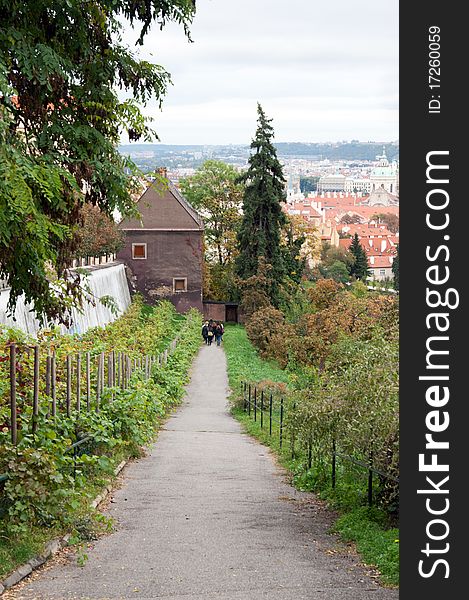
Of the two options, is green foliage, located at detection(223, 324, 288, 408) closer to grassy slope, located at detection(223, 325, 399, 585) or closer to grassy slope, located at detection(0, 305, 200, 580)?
grassy slope, located at detection(223, 325, 399, 585)

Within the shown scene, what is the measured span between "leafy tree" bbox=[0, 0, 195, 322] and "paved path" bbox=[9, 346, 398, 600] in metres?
2.77

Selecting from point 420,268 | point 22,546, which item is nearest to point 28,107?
point 22,546

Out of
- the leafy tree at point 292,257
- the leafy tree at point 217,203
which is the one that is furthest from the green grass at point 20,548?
the leafy tree at point 217,203

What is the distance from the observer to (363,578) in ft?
28.6

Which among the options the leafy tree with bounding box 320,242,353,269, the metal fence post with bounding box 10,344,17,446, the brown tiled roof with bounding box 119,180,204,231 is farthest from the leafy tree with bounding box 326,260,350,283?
the metal fence post with bounding box 10,344,17,446

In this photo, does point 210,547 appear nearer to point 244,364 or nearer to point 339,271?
point 244,364

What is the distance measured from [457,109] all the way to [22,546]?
17.2 feet

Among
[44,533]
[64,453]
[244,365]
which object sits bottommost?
[244,365]

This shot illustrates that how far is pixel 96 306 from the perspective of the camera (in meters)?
36.4

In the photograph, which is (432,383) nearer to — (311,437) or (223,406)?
(311,437)

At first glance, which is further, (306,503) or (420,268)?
(306,503)

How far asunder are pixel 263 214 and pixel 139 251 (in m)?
9.91

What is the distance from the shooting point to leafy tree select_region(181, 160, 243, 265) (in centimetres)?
8038

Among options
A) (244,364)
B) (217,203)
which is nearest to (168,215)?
(217,203)
